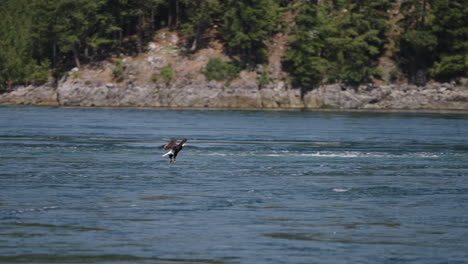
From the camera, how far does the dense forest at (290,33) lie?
345 feet

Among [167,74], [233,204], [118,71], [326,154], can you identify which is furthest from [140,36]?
[233,204]

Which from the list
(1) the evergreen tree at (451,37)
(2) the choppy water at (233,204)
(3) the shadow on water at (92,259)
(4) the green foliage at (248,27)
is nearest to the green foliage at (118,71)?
(4) the green foliage at (248,27)

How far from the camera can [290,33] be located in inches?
4449

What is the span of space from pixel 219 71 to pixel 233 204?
84.5 m

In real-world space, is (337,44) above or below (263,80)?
above

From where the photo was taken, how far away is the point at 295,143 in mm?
44281

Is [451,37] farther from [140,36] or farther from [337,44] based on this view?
[140,36]

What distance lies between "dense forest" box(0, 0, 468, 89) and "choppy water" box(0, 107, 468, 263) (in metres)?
66.1

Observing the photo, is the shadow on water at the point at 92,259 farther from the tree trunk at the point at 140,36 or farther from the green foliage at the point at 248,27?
the tree trunk at the point at 140,36

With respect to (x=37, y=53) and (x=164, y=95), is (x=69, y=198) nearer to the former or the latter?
(x=164, y=95)

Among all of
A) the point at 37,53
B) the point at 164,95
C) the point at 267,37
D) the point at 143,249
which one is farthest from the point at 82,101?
the point at 143,249

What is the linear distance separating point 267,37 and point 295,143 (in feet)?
224

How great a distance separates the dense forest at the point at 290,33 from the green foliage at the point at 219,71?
10.5 feet

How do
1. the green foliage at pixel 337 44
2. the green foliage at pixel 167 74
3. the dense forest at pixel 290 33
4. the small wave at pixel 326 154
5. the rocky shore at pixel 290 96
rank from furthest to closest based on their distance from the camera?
1. the green foliage at pixel 167 74
2. the dense forest at pixel 290 33
3. the green foliage at pixel 337 44
4. the rocky shore at pixel 290 96
5. the small wave at pixel 326 154
